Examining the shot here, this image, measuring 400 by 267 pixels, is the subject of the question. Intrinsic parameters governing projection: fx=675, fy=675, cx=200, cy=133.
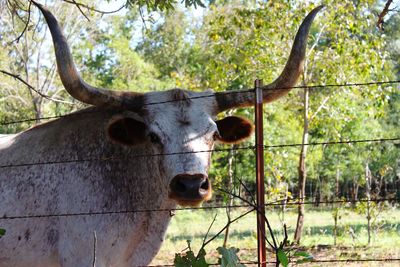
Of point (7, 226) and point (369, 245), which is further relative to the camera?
point (369, 245)

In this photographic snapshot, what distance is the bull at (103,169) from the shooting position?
4.97m

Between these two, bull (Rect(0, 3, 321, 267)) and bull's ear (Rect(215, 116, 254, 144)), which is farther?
bull's ear (Rect(215, 116, 254, 144))

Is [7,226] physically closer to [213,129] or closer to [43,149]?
[43,149]

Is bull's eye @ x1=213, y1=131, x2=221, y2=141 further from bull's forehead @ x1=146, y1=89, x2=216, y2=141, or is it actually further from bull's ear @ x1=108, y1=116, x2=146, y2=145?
bull's ear @ x1=108, y1=116, x2=146, y2=145

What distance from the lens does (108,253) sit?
4.96m

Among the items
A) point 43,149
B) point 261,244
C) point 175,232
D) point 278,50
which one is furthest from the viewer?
point 175,232

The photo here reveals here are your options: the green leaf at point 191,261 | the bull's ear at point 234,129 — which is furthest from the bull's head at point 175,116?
the green leaf at point 191,261

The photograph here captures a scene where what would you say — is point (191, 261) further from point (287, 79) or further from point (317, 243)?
point (317, 243)

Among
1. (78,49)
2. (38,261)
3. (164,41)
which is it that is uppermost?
(164,41)

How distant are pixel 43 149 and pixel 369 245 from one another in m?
7.59

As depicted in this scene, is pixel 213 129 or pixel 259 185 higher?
pixel 213 129

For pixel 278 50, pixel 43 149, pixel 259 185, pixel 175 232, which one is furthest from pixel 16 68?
pixel 259 185

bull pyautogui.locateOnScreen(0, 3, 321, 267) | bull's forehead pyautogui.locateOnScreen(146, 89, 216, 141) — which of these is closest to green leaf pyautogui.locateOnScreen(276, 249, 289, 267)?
bull pyautogui.locateOnScreen(0, 3, 321, 267)

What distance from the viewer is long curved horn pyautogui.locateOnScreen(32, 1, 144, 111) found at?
5125 mm
